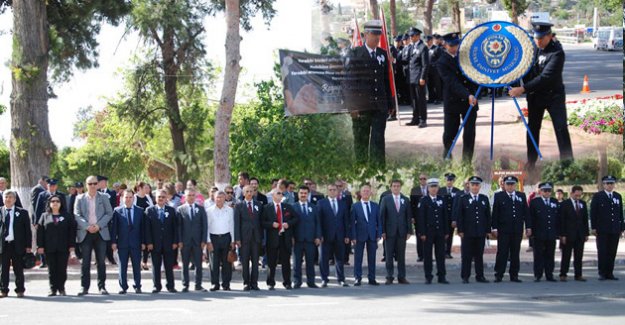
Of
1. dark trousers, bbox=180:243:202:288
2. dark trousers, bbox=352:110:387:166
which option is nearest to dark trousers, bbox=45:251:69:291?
dark trousers, bbox=180:243:202:288

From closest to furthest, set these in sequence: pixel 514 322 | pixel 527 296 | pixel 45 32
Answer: pixel 514 322, pixel 527 296, pixel 45 32

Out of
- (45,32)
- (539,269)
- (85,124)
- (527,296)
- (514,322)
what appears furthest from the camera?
(85,124)

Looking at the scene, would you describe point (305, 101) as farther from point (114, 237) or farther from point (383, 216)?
point (114, 237)

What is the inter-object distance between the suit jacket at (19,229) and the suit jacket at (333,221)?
450cm

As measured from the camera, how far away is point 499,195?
16.8 m

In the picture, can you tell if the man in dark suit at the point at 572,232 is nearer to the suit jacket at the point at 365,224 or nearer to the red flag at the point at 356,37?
the suit jacket at the point at 365,224

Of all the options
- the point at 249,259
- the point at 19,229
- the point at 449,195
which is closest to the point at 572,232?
the point at 449,195

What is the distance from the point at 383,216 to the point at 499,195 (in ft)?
6.47

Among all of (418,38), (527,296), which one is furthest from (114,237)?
(418,38)

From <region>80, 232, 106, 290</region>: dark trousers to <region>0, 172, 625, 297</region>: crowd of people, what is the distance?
2cm

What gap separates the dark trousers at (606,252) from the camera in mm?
16797

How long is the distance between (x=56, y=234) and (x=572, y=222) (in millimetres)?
8214

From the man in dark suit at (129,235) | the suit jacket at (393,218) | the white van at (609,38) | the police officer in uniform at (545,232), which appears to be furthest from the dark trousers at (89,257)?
the white van at (609,38)

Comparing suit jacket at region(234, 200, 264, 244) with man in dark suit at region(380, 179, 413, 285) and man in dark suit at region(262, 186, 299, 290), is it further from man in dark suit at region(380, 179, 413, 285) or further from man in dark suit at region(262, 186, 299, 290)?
man in dark suit at region(380, 179, 413, 285)
